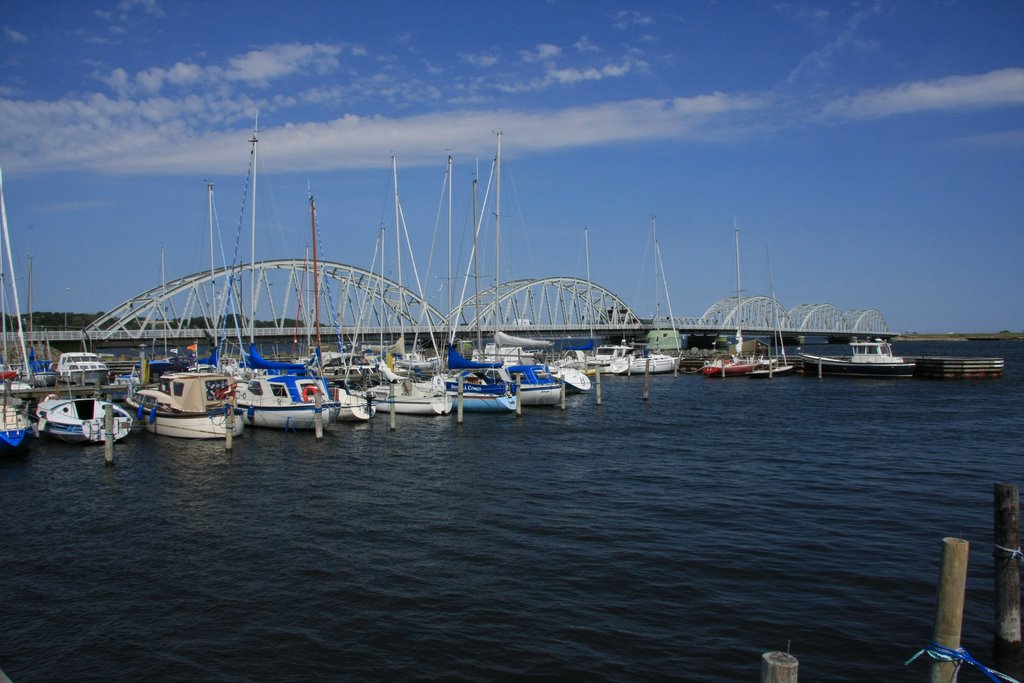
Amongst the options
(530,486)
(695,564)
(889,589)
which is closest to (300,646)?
(695,564)

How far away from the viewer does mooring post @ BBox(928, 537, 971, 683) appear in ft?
31.9

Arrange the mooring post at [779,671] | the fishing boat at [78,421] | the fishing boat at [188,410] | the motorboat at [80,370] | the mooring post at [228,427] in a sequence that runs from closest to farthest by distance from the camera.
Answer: the mooring post at [779,671] → the mooring post at [228,427] → the fishing boat at [78,421] → the fishing boat at [188,410] → the motorboat at [80,370]

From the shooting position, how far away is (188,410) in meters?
35.2

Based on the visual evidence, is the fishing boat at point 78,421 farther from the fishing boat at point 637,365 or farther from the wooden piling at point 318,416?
the fishing boat at point 637,365

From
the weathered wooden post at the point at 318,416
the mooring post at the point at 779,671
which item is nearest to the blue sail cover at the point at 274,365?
the weathered wooden post at the point at 318,416

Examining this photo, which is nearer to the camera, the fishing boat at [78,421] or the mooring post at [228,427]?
the mooring post at [228,427]

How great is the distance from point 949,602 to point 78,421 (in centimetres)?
3478

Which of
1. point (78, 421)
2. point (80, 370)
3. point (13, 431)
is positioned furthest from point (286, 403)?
point (80, 370)

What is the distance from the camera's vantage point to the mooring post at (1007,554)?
11031mm

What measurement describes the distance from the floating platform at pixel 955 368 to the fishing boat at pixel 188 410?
6508cm

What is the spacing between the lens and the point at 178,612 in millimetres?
14633

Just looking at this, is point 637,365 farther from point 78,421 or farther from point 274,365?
point 78,421

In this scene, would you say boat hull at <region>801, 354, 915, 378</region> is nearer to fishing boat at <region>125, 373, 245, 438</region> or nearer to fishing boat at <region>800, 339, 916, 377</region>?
fishing boat at <region>800, 339, 916, 377</region>

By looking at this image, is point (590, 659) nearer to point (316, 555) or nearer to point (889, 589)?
point (889, 589)
